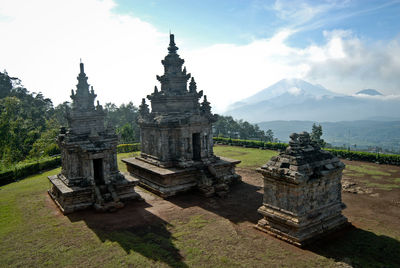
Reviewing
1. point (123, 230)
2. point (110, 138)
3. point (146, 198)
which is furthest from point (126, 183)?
point (123, 230)

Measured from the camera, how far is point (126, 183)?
1698cm

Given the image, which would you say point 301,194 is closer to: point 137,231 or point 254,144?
point 137,231

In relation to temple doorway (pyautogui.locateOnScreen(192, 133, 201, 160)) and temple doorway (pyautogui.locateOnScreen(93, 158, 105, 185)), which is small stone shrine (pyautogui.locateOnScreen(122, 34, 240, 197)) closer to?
temple doorway (pyautogui.locateOnScreen(192, 133, 201, 160))

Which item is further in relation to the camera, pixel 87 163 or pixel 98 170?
pixel 98 170

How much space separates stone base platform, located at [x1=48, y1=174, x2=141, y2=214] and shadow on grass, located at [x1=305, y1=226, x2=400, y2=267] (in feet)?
34.7

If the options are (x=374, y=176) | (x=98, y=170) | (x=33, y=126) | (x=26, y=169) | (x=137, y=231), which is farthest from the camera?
(x=33, y=126)

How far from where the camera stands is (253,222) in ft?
44.6

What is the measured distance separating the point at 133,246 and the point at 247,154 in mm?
23262

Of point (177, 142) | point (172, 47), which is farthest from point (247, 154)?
point (172, 47)

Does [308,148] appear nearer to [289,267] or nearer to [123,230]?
[289,267]

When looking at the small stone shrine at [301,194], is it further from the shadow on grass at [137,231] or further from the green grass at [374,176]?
the green grass at [374,176]

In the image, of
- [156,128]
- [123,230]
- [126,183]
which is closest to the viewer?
[123,230]

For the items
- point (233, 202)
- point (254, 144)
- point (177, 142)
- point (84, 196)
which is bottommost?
point (233, 202)

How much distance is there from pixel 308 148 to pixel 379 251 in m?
4.62
